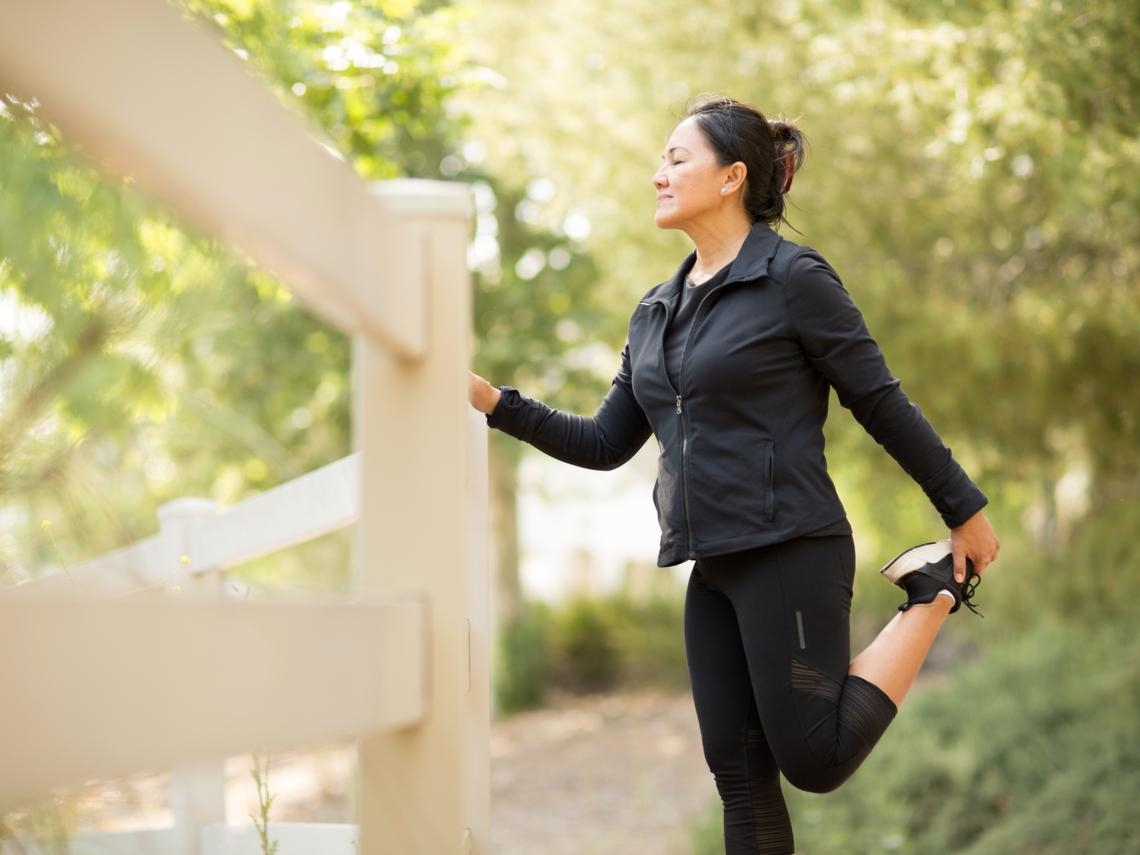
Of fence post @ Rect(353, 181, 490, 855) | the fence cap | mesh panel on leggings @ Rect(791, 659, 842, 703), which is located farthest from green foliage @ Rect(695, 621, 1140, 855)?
the fence cap

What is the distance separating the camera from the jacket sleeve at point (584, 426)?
2332 mm

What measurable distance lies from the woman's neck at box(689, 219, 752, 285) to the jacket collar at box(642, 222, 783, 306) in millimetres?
36

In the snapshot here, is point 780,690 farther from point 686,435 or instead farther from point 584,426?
point 584,426

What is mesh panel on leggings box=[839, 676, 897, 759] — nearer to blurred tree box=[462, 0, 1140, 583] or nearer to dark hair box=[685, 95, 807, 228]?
dark hair box=[685, 95, 807, 228]

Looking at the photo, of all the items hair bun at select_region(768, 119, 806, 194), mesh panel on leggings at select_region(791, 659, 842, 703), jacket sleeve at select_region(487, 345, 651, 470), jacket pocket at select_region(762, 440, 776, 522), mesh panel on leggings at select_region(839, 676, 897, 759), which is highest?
hair bun at select_region(768, 119, 806, 194)

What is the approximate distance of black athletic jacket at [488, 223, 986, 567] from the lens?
81.7 inches

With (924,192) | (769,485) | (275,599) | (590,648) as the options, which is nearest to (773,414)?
(769,485)

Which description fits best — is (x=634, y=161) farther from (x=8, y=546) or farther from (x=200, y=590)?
(x=8, y=546)

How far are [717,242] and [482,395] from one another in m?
0.53

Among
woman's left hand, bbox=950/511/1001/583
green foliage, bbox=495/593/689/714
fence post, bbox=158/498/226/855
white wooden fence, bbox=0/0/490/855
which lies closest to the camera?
white wooden fence, bbox=0/0/490/855

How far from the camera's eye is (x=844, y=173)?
5.46m

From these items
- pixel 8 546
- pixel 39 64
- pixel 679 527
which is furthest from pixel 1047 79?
pixel 39 64

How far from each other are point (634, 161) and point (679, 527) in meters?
4.10

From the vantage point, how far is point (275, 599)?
896mm
